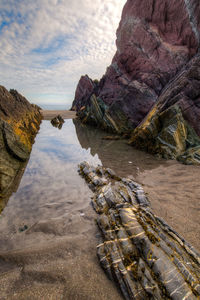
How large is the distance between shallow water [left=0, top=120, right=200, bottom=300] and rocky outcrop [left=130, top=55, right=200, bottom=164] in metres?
1.82

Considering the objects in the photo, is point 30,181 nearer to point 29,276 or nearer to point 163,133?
point 29,276

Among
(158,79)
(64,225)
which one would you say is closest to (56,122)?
(158,79)

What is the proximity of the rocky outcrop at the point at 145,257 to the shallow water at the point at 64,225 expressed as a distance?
1.23 feet

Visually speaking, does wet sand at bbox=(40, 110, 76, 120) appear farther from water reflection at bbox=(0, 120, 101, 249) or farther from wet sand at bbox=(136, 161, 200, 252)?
wet sand at bbox=(136, 161, 200, 252)

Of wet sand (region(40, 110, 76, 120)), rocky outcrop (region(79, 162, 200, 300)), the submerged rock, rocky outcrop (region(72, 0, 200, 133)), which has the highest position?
rocky outcrop (region(72, 0, 200, 133))

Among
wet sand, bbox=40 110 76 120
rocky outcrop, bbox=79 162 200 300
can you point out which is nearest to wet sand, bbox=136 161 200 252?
rocky outcrop, bbox=79 162 200 300

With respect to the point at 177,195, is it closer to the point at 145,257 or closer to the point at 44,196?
the point at 145,257

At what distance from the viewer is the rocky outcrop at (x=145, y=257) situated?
2.63 metres

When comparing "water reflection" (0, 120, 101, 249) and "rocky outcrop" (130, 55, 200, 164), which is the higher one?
"rocky outcrop" (130, 55, 200, 164)

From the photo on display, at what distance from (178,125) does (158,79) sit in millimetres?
12355

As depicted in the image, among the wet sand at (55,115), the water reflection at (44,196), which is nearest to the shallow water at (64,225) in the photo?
the water reflection at (44,196)

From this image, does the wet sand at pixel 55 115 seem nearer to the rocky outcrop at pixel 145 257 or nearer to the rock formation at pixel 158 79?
the rock formation at pixel 158 79

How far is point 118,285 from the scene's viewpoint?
2934mm

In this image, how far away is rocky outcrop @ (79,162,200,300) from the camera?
2.63 metres
